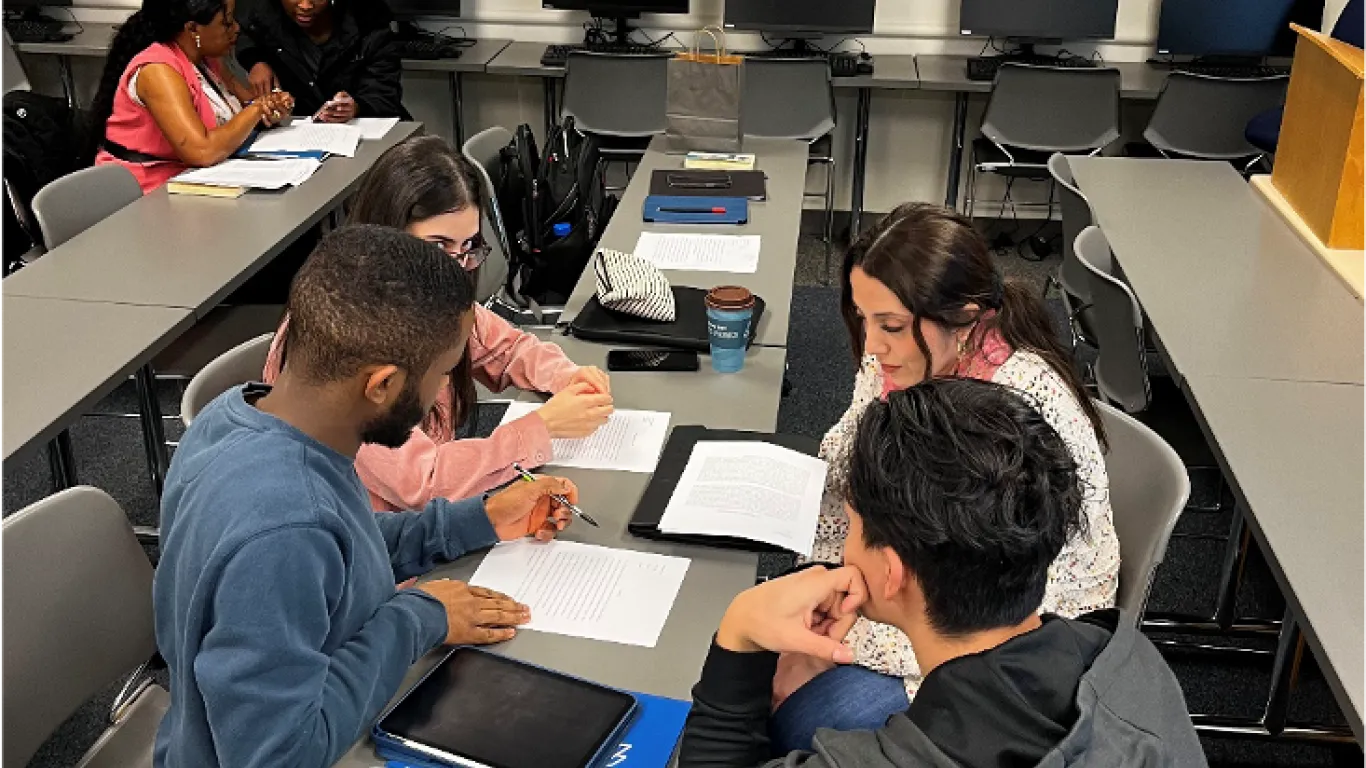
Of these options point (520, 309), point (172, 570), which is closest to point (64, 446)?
point (520, 309)

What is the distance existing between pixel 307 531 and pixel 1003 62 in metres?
4.27

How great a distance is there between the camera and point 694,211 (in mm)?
3098

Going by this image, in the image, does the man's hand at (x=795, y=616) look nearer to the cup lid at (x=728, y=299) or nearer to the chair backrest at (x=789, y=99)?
the cup lid at (x=728, y=299)

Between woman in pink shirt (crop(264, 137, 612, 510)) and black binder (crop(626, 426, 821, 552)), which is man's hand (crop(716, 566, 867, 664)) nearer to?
black binder (crop(626, 426, 821, 552))

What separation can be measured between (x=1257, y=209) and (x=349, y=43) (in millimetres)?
2933

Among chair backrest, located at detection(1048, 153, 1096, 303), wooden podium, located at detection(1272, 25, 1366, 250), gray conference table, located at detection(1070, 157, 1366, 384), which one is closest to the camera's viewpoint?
gray conference table, located at detection(1070, 157, 1366, 384)

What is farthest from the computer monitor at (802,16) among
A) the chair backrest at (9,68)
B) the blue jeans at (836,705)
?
the blue jeans at (836,705)

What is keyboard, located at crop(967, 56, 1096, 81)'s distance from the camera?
487cm

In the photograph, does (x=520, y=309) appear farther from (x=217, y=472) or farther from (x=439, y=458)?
(x=217, y=472)

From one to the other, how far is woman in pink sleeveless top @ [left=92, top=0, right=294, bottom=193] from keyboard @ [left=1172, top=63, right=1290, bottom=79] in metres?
3.53

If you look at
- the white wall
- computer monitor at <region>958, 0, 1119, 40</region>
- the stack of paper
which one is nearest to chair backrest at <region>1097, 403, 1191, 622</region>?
the stack of paper

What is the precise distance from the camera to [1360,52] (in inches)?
109

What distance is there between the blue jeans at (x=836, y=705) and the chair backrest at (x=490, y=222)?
1.70m

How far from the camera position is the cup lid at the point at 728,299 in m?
2.20
